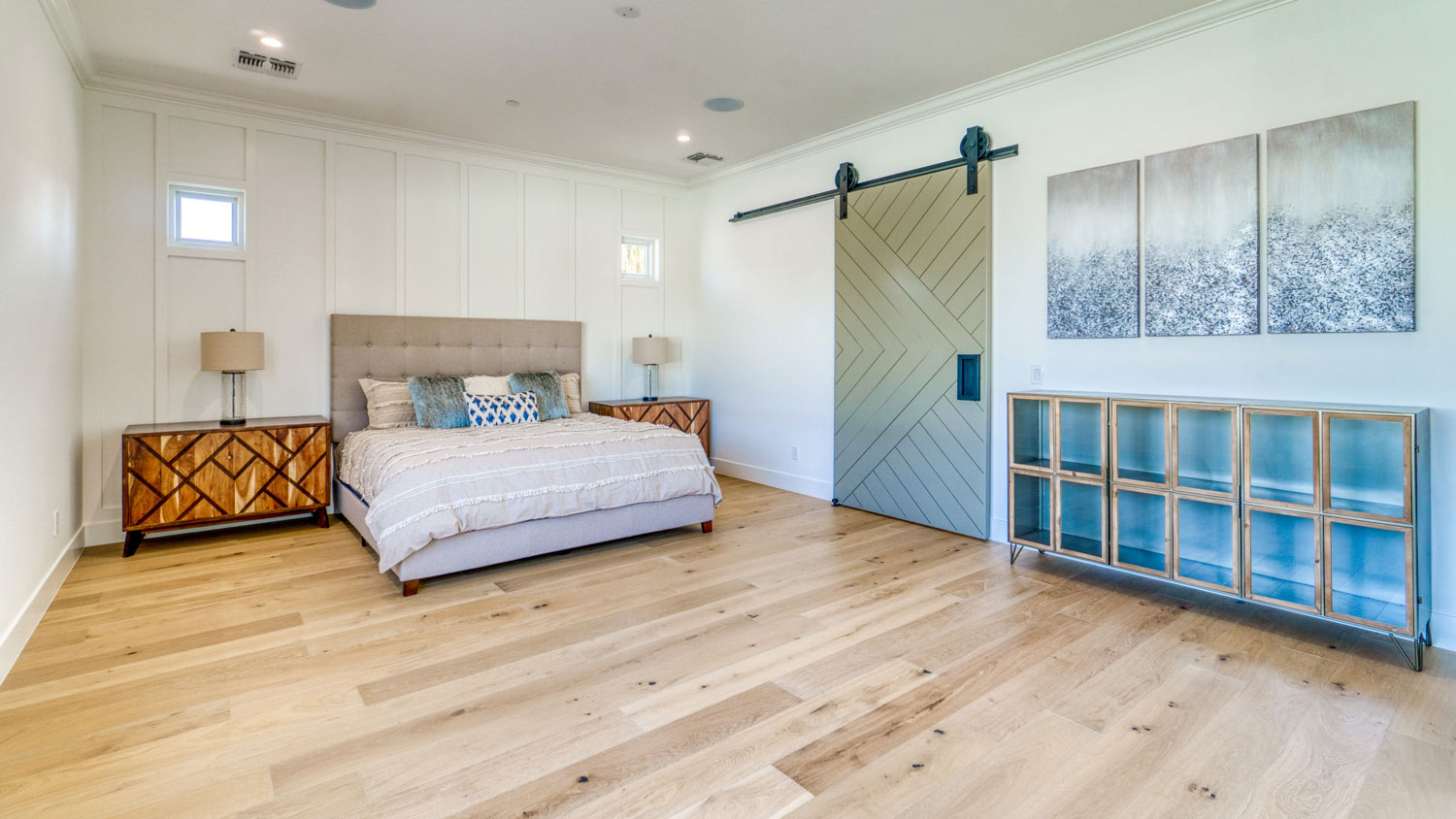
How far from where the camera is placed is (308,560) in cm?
383

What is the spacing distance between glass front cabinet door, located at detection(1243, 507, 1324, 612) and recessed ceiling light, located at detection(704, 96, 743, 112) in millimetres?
3622

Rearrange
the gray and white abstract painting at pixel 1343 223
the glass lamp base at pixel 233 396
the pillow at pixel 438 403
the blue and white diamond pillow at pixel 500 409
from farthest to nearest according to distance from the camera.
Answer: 1. the blue and white diamond pillow at pixel 500 409
2. the pillow at pixel 438 403
3. the glass lamp base at pixel 233 396
4. the gray and white abstract painting at pixel 1343 223

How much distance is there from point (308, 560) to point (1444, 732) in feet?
15.9

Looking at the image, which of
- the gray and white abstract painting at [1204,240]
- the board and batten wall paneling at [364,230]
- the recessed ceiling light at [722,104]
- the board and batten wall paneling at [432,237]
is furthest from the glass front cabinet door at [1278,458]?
the board and batten wall paneling at [364,230]

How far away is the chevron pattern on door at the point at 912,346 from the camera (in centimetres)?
431

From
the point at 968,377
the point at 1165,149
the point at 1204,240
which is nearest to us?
the point at 1204,240

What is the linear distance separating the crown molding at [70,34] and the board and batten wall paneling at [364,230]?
1321 mm

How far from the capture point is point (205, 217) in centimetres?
450

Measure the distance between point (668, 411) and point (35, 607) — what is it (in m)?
4.12

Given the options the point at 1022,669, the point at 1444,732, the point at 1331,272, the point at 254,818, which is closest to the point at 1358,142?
the point at 1331,272

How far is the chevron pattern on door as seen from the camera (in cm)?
431

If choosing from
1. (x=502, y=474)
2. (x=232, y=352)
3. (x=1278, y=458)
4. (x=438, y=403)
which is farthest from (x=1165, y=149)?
(x=232, y=352)

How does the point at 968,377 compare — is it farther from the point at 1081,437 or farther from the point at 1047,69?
the point at 1047,69

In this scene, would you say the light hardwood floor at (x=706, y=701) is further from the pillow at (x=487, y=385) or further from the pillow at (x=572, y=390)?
the pillow at (x=572, y=390)
